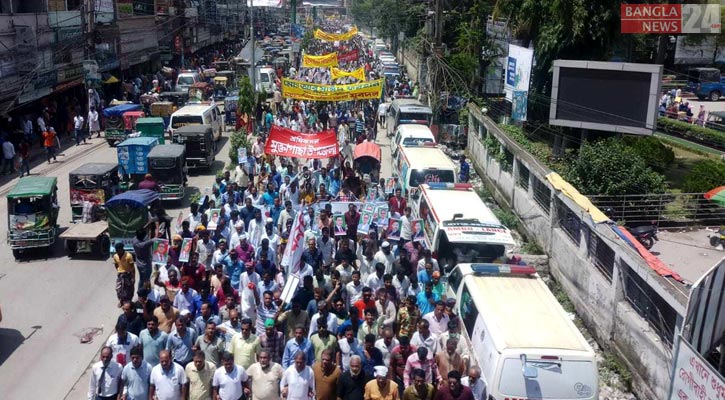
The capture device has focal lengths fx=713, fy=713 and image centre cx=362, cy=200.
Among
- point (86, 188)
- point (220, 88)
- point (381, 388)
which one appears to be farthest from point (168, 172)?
point (220, 88)

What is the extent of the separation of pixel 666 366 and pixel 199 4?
70.7 m

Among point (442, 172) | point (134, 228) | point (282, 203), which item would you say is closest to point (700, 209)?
point (442, 172)

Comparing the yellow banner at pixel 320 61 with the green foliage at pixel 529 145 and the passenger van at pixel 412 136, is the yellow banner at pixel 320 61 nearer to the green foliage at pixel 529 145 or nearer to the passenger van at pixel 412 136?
the green foliage at pixel 529 145

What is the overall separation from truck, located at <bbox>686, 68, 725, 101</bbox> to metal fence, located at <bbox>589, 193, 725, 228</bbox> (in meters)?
32.3

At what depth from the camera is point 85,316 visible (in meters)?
13.1

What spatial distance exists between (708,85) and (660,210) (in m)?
34.4

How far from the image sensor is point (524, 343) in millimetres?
8359

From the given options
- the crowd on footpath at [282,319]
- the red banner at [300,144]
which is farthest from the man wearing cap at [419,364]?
the red banner at [300,144]

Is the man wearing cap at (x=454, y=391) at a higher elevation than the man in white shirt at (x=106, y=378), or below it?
higher

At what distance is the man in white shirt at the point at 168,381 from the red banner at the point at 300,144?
1062cm

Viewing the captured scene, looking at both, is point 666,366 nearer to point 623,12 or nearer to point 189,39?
point 623,12

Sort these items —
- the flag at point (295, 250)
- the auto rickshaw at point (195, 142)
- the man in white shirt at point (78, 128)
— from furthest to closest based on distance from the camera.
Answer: the man in white shirt at point (78, 128) → the auto rickshaw at point (195, 142) → the flag at point (295, 250)

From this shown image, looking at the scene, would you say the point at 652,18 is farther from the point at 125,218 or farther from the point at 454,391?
the point at 454,391

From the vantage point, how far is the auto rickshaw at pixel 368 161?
805 inches
